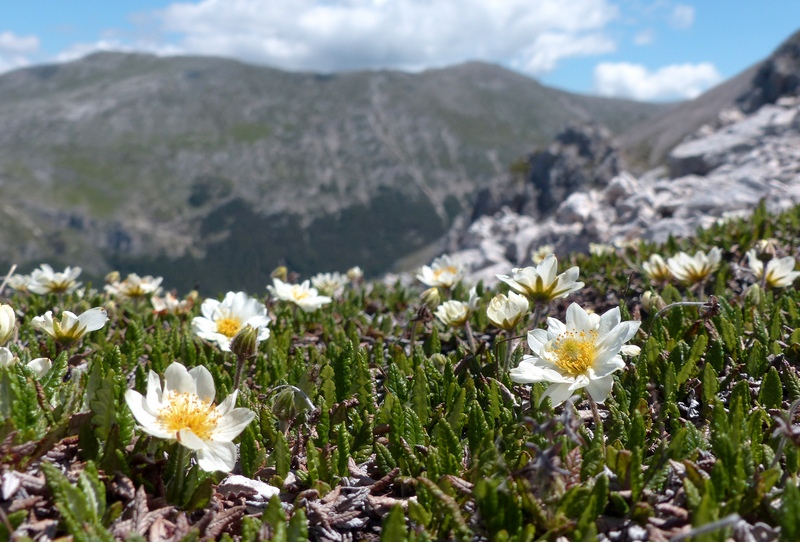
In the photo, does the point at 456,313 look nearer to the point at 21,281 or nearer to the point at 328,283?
the point at 328,283

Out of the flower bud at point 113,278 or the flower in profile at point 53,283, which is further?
the flower bud at point 113,278

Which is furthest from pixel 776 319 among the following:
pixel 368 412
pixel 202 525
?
pixel 202 525

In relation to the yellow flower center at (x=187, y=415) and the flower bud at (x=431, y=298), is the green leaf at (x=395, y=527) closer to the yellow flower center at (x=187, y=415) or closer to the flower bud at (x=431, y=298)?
the yellow flower center at (x=187, y=415)

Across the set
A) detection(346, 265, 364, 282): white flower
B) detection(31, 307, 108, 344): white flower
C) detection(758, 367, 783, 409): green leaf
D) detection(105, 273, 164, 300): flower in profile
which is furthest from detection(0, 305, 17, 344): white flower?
detection(346, 265, 364, 282): white flower

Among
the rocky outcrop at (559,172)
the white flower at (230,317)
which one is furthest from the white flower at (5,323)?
the rocky outcrop at (559,172)

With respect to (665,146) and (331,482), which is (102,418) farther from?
(665,146)

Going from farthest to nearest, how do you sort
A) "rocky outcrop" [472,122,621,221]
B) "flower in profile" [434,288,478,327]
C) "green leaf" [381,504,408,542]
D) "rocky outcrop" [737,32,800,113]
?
"rocky outcrop" [472,122,621,221], "rocky outcrop" [737,32,800,113], "flower in profile" [434,288,478,327], "green leaf" [381,504,408,542]

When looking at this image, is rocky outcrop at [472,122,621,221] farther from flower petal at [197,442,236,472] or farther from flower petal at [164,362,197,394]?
flower petal at [197,442,236,472]
